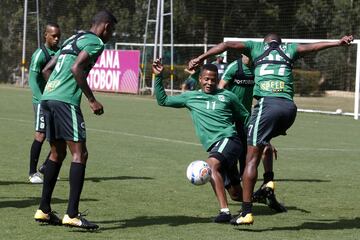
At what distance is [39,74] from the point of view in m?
11.6

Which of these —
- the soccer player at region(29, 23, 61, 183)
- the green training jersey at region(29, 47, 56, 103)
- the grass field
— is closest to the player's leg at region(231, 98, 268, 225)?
the grass field

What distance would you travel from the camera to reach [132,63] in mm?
38875

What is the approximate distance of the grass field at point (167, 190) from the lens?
328 inches

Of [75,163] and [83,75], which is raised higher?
[83,75]

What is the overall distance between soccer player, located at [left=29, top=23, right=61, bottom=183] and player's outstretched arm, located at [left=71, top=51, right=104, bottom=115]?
3.28m

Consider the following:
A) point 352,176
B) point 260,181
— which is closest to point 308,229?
point 260,181

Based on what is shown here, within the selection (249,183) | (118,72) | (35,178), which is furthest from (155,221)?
(118,72)

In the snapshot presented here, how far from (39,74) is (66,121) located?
3535 mm

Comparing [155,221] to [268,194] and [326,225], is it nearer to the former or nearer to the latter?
[268,194]

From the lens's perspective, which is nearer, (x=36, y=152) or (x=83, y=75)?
(x=83, y=75)

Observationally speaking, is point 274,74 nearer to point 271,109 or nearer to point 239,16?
point 271,109

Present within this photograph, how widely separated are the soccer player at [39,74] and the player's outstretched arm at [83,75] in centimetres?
328

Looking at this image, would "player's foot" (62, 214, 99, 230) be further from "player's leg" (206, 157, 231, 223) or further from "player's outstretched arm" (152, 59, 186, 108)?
"player's outstretched arm" (152, 59, 186, 108)

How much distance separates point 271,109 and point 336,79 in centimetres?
3310
